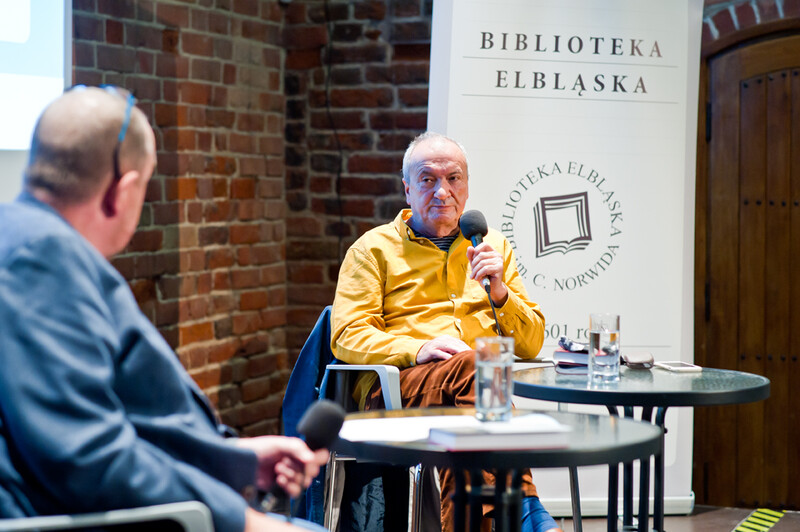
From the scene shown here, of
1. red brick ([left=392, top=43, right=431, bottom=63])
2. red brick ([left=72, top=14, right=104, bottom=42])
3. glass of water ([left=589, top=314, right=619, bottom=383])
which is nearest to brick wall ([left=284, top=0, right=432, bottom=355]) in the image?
red brick ([left=392, top=43, right=431, bottom=63])

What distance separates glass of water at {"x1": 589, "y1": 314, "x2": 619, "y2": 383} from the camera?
222cm

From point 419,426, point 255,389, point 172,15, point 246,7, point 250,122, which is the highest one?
point 246,7

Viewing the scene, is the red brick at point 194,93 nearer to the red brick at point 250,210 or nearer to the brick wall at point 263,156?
the brick wall at point 263,156

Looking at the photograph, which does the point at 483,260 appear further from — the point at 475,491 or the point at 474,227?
the point at 475,491

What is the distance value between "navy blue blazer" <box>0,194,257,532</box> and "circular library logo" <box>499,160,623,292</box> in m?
2.22

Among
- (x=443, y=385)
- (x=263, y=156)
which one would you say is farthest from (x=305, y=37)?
(x=443, y=385)

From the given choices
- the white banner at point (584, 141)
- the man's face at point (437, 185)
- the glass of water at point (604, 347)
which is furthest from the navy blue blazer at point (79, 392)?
the white banner at point (584, 141)

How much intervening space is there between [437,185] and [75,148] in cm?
173

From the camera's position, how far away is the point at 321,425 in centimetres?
142

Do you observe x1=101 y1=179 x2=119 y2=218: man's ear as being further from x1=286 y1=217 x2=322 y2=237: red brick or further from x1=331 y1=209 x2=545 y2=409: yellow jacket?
x1=286 y1=217 x2=322 y2=237: red brick

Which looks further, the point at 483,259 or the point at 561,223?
the point at 561,223

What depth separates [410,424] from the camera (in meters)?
1.70

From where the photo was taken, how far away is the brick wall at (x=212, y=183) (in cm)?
357

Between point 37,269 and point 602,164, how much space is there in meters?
2.56
